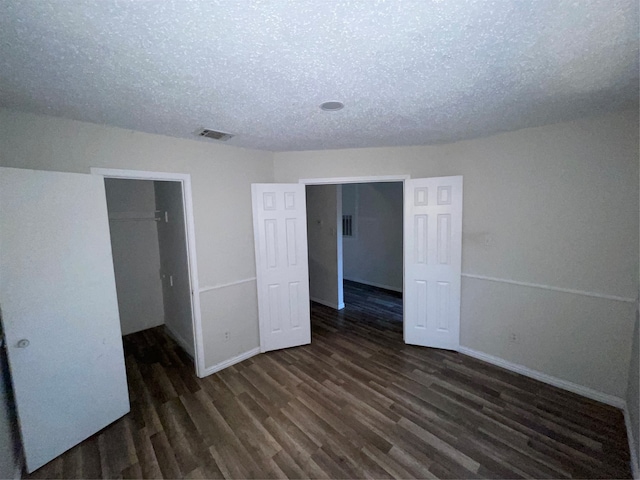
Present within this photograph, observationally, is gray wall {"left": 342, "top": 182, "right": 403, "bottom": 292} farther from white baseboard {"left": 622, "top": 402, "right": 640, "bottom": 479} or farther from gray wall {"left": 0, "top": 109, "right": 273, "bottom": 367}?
white baseboard {"left": 622, "top": 402, "right": 640, "bottom": 479}

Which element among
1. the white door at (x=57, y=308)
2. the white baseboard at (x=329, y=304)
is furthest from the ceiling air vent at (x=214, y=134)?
the white baseboard at (x=329, y=304)

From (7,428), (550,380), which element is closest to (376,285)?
(550,380)

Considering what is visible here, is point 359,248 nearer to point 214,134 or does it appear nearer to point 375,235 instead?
point 375,235

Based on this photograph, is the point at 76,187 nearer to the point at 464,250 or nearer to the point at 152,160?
the point at 152,160

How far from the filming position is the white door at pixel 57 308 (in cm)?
165

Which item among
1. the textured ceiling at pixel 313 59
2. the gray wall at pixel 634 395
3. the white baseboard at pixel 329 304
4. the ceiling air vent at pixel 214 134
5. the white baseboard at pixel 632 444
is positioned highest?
the ceiling air vent at pixel 214 134

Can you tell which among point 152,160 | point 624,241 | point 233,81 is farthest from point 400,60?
point 624,241

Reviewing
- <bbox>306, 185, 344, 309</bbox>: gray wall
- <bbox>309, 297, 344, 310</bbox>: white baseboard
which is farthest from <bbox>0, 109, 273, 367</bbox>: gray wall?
<bbox>309, 297, 344, 310</bbox>: white baseboard

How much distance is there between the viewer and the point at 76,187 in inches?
74.0

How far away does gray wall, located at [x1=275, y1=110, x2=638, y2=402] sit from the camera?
82.7 inches

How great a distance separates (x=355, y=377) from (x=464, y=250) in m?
1.84

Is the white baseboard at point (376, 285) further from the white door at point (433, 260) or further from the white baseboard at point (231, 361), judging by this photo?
the white baseboard at point (231, 361)

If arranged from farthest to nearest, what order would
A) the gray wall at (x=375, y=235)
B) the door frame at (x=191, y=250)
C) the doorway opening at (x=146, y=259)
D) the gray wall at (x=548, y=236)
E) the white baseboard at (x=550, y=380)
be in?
1. the gray wall at (x=375, y=235)
2. the doorway opening at (x=146, y=259)
3. the door frame at (x=191, y=250)
4. the white baseboard at (x=550, y=380)
5. the gray wall at (x=548, y=236)

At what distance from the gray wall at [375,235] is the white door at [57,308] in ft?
15.4
